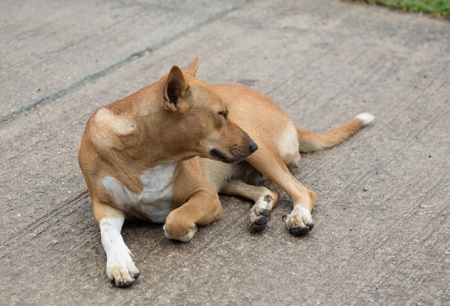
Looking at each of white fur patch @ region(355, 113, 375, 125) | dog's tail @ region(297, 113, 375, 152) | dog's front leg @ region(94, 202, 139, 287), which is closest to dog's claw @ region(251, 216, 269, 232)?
dog's front leg @ region(94, 202, 139, 287)

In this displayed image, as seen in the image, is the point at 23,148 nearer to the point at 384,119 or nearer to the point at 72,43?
the point at 72,43

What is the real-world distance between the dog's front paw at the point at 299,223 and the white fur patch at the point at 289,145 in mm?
599

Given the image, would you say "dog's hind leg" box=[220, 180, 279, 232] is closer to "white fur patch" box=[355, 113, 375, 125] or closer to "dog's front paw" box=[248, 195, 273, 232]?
"dog's front paw" box=[248, 195, 273, 232]

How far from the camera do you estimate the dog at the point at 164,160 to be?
424 centimetres

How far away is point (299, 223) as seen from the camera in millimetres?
4559

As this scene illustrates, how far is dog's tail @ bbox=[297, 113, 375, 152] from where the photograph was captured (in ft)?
18.0

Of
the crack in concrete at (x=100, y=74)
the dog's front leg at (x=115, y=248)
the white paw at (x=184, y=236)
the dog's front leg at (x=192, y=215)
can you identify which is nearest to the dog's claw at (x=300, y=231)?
the dog's front leg at (x=192, y=215)

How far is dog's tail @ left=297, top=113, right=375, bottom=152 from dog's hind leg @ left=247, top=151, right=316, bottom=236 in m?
0.50

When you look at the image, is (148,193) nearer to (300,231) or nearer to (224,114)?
(224,114)

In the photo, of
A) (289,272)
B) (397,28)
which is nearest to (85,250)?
(289,272)

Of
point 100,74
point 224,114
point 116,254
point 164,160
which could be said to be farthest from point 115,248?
point 100,74

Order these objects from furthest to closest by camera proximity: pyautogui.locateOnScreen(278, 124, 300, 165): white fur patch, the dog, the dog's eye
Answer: pyautogui.locateOnScreen(278, 124, 300, 165): white fur patch < the dog's eye < the dog

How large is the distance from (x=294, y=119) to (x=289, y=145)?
2.71 ft

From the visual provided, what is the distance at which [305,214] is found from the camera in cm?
463
